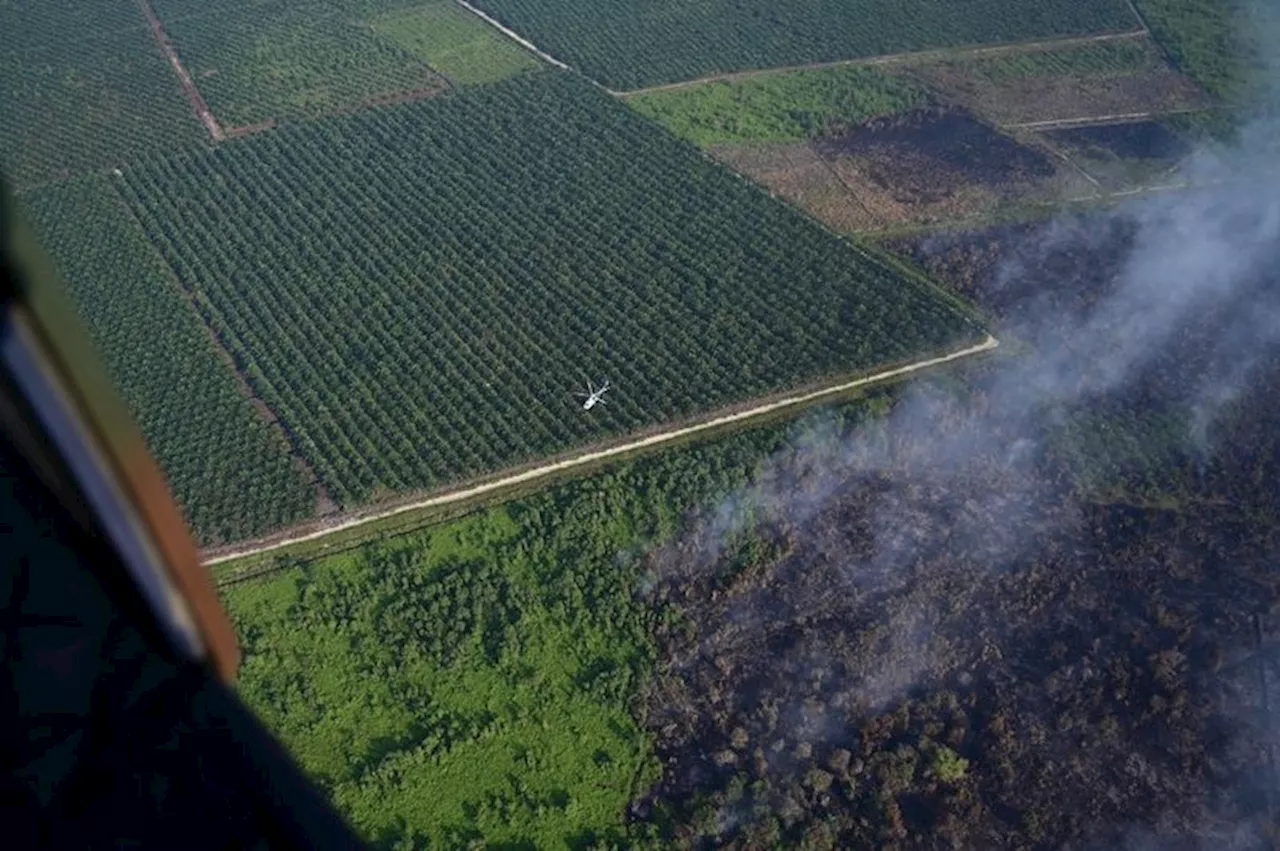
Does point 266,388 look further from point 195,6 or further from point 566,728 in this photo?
point 195,6

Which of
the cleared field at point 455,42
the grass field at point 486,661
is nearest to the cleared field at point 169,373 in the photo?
the grass field at point 486,661

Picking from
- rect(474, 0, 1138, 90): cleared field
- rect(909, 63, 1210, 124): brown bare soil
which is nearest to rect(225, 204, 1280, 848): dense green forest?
rect(909, 63, 1210, 124): brown bare soil

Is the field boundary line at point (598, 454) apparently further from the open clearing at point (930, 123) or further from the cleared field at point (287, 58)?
the cleared field at point (287, 58)

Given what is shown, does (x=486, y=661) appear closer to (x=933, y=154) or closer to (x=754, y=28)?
(x=933, y=154)

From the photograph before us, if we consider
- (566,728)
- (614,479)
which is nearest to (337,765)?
(566,728)

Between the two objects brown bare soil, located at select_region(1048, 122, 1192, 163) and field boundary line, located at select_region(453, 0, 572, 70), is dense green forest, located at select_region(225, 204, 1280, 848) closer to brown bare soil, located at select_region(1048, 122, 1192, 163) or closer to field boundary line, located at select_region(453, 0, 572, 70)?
brown bare soil, located at select_region(1048, 122, 1192, 163)

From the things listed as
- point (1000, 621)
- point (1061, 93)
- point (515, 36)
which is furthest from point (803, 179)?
point (1000, 621)
